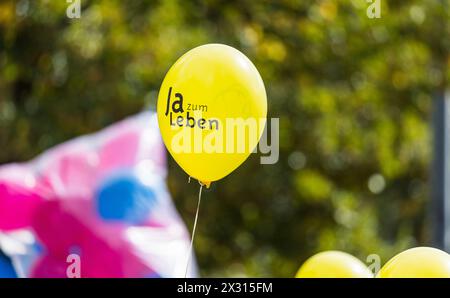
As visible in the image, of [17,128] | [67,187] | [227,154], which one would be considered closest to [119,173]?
[67,187]

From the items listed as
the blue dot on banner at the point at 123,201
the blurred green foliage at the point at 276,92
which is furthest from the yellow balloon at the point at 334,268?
the blurred green foliage at the point at 276,92

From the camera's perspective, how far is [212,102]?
3.19 metres

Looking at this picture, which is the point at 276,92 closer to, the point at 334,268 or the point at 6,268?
the point at 6,268

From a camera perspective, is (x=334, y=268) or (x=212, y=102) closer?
(x=212, y=102)

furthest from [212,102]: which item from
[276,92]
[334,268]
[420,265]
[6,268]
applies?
[276,92]

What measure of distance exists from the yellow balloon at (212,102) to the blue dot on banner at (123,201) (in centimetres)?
132

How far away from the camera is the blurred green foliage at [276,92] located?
293 inches

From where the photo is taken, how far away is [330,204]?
8.98 metres

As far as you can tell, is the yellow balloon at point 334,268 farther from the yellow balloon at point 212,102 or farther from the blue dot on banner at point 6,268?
the blue dot on banner at point 6,268

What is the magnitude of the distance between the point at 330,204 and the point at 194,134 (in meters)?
5.88

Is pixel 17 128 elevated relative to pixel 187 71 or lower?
lower

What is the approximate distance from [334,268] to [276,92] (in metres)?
5.06

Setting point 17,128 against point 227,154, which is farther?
point 17,128

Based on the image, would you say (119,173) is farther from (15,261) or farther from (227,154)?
(227,154)
